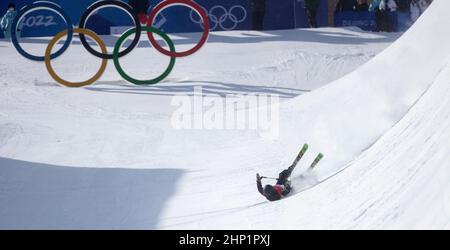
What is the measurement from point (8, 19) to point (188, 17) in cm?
472

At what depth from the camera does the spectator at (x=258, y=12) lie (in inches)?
834

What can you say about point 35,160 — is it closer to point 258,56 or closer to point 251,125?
point 251,125

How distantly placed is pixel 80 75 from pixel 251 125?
6.40 metres

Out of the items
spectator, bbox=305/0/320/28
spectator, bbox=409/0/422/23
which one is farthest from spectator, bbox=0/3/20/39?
spectator, bbox=409/0/422/23

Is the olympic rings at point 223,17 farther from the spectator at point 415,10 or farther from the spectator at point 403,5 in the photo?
the spectator at point 415,10

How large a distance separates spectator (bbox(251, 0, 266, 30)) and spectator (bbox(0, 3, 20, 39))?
242 inches

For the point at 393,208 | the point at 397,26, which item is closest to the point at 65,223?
the point at 393,208

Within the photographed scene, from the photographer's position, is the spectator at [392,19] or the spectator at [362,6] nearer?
the spectator at [392,19]

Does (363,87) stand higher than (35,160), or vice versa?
(363,87)

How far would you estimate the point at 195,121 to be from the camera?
12.6 metres

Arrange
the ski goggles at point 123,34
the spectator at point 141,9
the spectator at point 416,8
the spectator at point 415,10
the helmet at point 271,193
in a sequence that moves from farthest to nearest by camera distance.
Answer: the spectator at point 415,10 < the spectator at point 416,8 < the spectator at point 141,9 < the ski goggles at point 123,34 < the helmet at point 271,193

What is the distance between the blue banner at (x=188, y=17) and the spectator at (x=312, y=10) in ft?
1.14

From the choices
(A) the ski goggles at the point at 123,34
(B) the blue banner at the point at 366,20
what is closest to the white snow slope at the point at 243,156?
(A) the ski goggles at the point at 123,34
